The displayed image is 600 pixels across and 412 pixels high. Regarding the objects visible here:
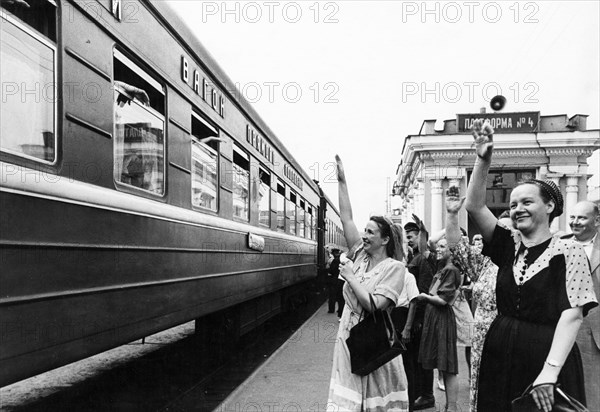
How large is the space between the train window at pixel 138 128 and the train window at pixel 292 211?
5.85 m

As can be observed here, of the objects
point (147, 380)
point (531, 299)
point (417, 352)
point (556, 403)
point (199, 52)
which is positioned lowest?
point (147, 380)

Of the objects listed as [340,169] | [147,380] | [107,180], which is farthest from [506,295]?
[147,380]

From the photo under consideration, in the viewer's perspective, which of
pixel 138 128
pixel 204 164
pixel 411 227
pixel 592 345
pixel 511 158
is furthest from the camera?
pixel 511 158

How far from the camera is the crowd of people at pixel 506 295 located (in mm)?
2605

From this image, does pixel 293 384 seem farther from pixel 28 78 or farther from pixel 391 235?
pixel 28 78

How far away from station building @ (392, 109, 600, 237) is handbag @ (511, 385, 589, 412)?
25.1m

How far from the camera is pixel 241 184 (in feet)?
23.4

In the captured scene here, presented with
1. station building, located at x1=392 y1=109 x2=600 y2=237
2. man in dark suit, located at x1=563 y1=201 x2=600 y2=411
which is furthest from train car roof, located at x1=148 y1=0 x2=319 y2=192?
station building, located at x1=392 y1=109 x2=600 y2=237

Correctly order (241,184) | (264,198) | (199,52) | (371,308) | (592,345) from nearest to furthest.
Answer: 1. (592,345)
2. (371,308)
3. (199,52)
4. (241,184)
5. (264,198)

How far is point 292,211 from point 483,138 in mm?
8417

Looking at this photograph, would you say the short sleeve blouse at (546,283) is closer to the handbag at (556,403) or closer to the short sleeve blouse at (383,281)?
the handbag at (556,403)

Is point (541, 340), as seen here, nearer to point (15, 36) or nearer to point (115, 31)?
point (15, 36)

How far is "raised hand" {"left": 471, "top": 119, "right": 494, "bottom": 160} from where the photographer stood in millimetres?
2836

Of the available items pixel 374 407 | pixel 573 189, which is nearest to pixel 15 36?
pixel 374 407
